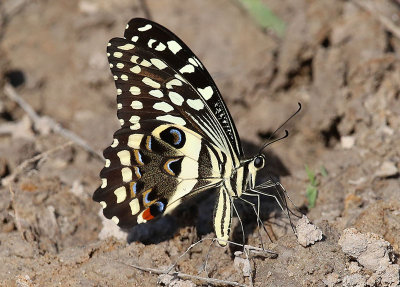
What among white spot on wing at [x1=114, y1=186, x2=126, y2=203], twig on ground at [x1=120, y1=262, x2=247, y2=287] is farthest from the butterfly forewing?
twig on ground at [x1=120, y1=262, x2=247, y2=287]

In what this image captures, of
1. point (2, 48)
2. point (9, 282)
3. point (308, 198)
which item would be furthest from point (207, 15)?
point (9, 282)

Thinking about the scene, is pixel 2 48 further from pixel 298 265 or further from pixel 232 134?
pixel 298 265

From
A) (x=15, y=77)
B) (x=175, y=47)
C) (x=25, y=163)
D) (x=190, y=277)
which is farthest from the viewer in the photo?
(x=15, y=77)

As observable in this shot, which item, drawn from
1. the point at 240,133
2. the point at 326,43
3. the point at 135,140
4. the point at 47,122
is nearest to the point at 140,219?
the point at 135,140

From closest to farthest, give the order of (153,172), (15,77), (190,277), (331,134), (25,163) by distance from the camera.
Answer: (190,277) → (153,172) → (25,163) → (331,134) → (15,77)

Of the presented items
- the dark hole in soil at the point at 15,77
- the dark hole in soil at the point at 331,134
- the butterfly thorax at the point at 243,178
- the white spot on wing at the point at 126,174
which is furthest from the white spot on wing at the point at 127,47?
the dark hole in soil at the point at 15,77

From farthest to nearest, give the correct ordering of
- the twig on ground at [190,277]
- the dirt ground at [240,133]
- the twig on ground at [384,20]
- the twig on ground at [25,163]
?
the twig on ground at [384,20] → the twig on ground at [25,163] → the dirt ground at [240,133] → the twig on ground at [190,277]

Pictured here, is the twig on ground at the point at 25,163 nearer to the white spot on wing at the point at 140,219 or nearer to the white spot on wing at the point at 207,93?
the white spot on wing at the point at 140,219

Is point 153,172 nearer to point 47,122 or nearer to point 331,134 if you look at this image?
point 47,122
